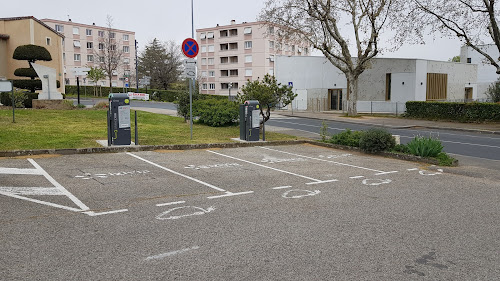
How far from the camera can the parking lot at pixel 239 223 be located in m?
3.94

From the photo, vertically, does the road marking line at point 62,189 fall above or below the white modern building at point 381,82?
below

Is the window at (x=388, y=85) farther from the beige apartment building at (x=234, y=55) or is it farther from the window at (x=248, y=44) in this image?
the window at (x=248, y=44)

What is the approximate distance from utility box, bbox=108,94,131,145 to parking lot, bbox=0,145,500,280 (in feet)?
7.18

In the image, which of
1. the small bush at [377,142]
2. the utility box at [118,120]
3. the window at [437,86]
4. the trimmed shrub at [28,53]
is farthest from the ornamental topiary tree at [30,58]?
the window at [437,86]

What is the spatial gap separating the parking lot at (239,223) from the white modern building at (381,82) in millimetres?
28289

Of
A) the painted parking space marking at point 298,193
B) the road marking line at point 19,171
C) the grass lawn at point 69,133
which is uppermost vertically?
the grass lawn at point 69,133

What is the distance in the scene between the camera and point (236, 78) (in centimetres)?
7756

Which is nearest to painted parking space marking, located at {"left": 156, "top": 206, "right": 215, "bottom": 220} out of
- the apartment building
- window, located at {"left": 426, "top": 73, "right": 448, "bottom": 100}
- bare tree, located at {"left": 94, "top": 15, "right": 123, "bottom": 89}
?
window, located at {"left": 426, "top": 73, "right": 448, "bottom": 100}

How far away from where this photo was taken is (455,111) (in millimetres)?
27422

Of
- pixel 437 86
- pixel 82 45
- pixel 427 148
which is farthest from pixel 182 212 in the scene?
pixel 82 45

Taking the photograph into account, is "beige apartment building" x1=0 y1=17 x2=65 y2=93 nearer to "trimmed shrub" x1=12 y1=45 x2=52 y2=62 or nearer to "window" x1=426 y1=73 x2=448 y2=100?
"trimmed shrub" x1=12 y1=45 x2=52 y2=62

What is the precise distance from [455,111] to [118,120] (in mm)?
23349

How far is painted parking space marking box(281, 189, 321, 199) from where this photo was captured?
22.7 feet

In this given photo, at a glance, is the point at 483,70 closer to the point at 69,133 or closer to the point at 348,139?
the point at 348,139
